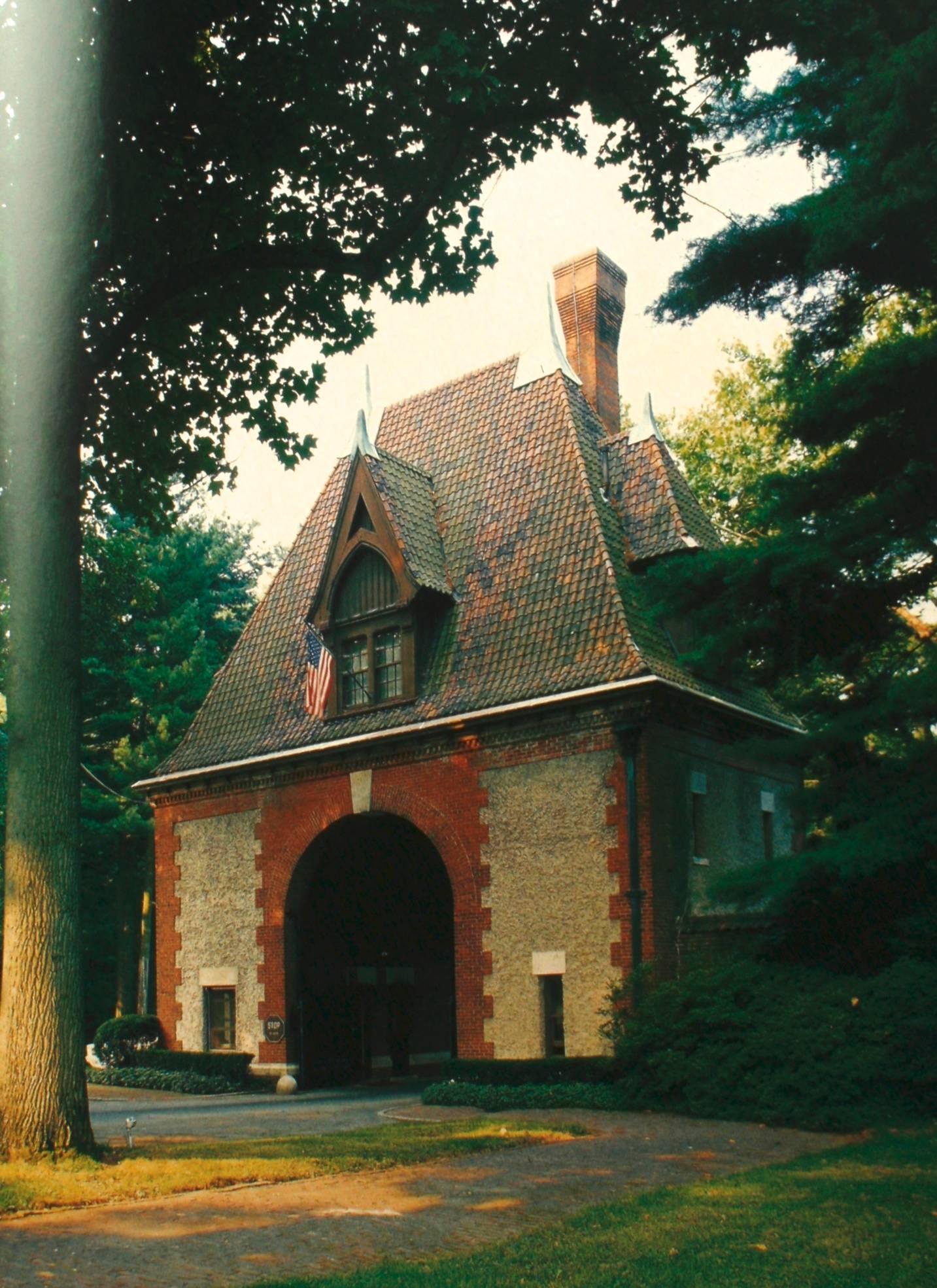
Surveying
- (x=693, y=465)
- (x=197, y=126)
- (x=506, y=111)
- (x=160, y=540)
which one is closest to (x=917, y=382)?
(x=506, y=111)

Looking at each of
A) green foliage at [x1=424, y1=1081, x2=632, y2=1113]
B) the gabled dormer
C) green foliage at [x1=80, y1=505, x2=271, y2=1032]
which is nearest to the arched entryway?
the gabled dormer

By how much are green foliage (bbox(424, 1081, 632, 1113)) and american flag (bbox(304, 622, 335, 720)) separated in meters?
7.95

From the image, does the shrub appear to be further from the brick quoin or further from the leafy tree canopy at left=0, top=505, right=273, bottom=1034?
the leafy tree canopy at left=0, top=505, right=273, bottom=1034

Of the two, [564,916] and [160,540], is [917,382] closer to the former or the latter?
[564,916]

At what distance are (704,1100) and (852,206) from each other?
35.6 feet

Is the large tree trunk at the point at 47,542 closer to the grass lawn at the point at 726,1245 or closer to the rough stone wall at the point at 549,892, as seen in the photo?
the grass lawn at the point at 726,1245

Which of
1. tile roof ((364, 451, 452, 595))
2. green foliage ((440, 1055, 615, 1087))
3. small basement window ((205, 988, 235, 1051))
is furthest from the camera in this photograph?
small basement window ((205, 988, 235, 1051))

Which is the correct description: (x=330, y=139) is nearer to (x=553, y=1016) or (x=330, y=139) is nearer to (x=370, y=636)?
(x=370, y=636)

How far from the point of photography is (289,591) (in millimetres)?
28453

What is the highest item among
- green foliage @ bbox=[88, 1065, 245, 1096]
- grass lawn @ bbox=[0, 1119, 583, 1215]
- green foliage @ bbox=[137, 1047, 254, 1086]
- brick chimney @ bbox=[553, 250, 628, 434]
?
brick chimney @ bbox=[553, 250, 628, 434]

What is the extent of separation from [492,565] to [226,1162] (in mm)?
14046

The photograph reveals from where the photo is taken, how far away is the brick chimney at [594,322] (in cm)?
2762

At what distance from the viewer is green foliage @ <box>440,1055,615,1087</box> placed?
1905 centimetres

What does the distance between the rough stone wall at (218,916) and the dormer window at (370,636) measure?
135 inches
